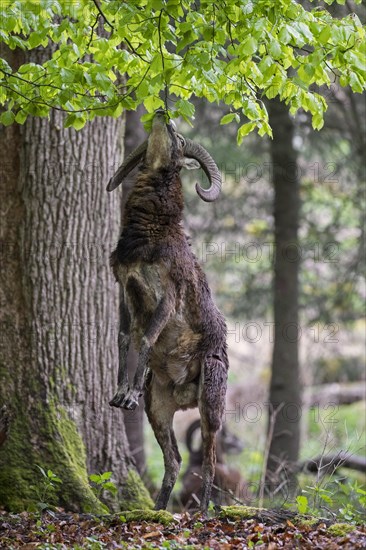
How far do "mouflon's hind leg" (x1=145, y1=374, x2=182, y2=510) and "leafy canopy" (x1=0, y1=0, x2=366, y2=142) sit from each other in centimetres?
249

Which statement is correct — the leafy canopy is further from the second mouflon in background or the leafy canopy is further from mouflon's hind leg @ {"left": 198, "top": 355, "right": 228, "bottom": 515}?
mouflon's hind leg @ {"left": 198, "top": 355, "right": 228, "bottom": 515}

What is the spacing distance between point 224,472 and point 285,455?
7.15 feet

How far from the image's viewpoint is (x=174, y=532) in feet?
22.0

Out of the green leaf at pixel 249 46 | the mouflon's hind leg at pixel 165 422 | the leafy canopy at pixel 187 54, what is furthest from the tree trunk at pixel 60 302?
the green leaf at pixel 249 46

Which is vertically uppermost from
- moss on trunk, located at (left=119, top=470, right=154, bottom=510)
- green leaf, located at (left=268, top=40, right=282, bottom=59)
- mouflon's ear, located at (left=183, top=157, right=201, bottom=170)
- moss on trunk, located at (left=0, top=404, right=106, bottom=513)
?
green leaf, located at (left=268, top=40, right=282, bottom=59)

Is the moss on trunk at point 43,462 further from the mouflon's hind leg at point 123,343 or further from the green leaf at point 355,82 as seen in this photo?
the green leaf at point 355,82

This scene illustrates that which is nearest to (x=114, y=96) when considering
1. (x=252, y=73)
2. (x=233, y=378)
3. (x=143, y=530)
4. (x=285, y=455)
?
(x=252, y=73)

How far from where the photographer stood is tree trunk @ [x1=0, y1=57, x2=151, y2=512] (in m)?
8.49

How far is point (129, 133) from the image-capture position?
1234cm

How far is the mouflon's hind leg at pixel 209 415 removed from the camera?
7.23 metres

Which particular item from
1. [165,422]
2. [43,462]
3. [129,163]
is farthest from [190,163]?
[43,462]

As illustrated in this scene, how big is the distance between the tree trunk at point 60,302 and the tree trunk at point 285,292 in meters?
5.70

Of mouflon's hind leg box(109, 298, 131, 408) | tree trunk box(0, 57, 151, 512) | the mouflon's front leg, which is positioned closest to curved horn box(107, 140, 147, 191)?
mouflon's hind leg box(109, 298, 131, 408)

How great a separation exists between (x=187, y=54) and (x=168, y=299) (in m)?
2.07
